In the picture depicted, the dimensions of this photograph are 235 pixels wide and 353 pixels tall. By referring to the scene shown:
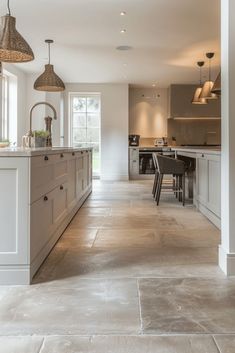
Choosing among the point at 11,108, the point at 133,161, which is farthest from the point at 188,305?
the point at 133,161

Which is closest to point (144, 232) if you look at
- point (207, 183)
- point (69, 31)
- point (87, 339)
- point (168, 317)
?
point (207, 183)

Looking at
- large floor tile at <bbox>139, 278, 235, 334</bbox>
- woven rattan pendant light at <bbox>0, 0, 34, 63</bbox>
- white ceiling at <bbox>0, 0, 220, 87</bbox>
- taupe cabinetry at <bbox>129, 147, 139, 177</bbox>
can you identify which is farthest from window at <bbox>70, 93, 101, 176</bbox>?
large floor tile at <bbox>139, 278, 235, 334</bbox>

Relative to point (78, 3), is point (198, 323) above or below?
below

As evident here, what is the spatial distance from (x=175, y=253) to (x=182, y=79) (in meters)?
7.04

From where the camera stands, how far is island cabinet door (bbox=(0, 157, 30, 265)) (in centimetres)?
219

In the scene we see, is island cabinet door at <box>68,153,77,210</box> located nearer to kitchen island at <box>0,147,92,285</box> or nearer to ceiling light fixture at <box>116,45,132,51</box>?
kitchen island at <box>0,147,92,285</box>

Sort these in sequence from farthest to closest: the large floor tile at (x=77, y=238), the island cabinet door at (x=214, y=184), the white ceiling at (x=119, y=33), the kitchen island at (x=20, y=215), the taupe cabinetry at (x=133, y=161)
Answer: the taupe cabinetry at (x=133, y=161) → the white ceiling at (x=119, y=33) → the island cabinet door at (x=214, y=184) → the large floor tile at (x=77, y=238) → the kitchen island at (x=20, y=215)

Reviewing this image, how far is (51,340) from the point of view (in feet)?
5.19

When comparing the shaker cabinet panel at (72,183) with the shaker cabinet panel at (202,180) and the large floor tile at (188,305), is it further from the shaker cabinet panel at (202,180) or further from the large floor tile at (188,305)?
the large floor tile at (188,305)

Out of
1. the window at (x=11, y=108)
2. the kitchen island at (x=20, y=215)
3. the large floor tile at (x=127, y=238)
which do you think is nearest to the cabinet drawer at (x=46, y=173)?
the kitchen island at (x=20, y=215)

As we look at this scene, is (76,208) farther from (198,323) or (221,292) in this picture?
(198,323)

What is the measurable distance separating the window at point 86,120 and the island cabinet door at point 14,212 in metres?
7.89

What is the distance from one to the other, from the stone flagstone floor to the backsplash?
22.4 feet

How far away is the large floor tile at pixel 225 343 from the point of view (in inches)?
59.2
